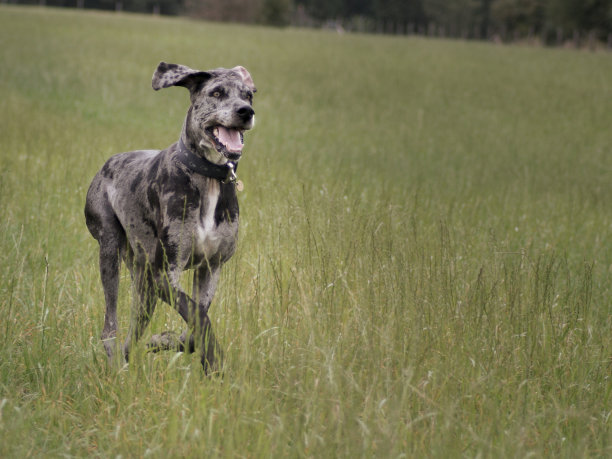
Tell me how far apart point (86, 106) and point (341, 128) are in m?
5.57

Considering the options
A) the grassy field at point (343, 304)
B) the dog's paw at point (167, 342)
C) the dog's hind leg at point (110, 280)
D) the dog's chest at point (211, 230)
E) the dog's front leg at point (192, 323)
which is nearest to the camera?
the grassy field at point (343, 304)

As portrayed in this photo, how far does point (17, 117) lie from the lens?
40.7ft

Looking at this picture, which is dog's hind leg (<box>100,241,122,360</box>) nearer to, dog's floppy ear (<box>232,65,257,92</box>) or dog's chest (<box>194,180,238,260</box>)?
dog's chest (<box>194,180,238,260</box>)

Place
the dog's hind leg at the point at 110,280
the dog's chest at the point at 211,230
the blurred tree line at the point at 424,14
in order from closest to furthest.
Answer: the dog's chest at the point at 211,230 < the dog's hind leg at the point at 110,280 < the blurred tree line at the point at 424,14

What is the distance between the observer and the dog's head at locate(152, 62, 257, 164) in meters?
3.41

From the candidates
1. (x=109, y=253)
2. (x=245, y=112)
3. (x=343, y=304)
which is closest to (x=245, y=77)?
(x=245, y=112)

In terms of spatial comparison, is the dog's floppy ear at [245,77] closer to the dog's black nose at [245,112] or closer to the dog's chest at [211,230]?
the dog's black nose at [245,112]

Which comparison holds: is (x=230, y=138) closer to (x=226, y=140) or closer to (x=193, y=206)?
(x=226, y=140)

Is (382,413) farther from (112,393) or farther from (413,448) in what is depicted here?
(112,393)

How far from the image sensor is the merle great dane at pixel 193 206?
11.4 feet

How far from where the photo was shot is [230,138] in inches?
138

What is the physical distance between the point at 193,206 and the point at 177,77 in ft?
2.21

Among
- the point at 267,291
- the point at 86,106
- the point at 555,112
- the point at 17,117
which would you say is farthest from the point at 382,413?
the point at 555,112

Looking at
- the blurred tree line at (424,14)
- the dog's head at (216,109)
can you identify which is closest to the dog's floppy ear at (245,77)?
the dog's head at (216,109)
